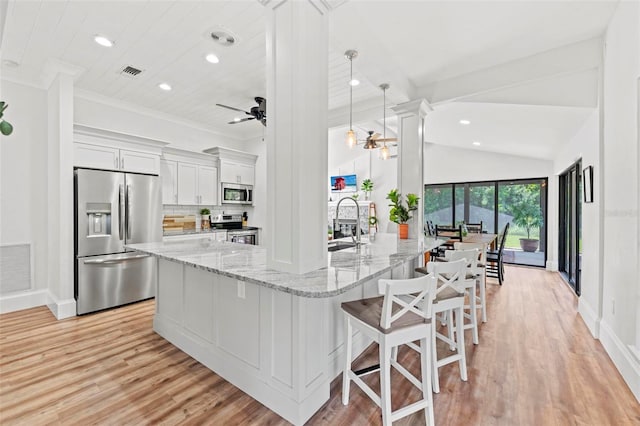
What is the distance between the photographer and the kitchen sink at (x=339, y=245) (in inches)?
122

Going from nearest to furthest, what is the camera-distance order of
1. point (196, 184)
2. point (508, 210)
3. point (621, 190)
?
point (621, 190) < point (196, 184) < point (508, 210)

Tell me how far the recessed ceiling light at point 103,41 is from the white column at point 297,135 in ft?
6.66

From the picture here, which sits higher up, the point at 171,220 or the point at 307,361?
the point at 171,220

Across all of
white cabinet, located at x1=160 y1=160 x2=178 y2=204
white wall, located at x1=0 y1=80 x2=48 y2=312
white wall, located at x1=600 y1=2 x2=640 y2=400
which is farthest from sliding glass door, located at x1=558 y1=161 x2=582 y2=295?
white wall, located at x1=0 y1=80 x2=48 y2=312

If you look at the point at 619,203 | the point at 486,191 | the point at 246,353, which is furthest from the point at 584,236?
the point at 246,353

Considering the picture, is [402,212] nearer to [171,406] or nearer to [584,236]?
[584,236]

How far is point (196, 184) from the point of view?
545 cm

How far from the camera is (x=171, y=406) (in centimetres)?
193

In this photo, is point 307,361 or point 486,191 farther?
point 486,191

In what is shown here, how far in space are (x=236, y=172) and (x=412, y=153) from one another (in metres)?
3.66

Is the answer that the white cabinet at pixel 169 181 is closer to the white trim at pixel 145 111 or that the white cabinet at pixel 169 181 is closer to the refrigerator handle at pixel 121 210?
the white trim at pixel 145 111

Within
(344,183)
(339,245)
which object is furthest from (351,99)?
(344,183)

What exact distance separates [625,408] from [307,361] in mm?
2093

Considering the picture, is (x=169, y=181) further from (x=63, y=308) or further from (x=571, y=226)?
(x=571, y=226)
